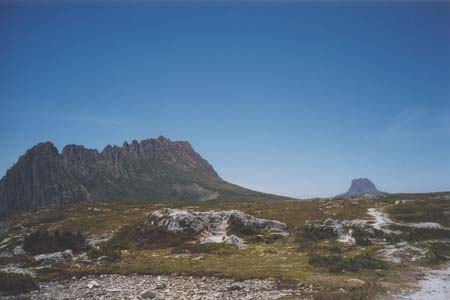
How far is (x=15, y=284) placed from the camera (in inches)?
959

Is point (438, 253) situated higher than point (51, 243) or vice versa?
point (51, 243)

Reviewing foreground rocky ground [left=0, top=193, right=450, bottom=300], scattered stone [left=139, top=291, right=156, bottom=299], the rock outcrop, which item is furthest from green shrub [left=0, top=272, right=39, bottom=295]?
the rock outcrop

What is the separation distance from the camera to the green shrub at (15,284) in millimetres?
23797

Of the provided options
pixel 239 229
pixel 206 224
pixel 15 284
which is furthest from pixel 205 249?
pixel 15 284

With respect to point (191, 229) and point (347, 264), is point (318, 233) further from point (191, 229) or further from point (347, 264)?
point (347, 264)

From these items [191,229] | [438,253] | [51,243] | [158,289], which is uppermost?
[191,229]

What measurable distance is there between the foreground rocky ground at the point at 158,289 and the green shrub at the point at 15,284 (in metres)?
0.88

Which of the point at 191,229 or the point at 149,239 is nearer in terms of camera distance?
the point at 149,239

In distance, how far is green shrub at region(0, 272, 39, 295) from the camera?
23.8 m

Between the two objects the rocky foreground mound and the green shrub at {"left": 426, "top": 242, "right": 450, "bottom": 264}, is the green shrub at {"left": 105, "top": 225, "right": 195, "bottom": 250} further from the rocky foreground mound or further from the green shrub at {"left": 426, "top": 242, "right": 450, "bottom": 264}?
the green shrub at {"left": 426, "top": 242, "right": 450, "bottom": 264}

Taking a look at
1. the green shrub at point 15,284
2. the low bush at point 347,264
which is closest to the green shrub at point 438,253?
the low bush at point 347,264

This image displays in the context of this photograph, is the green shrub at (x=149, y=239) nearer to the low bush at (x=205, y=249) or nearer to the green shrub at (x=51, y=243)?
the low bush at (x=205, y=249)

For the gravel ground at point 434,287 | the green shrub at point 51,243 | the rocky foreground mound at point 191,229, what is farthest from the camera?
the rocky foreground mound at point 191,229

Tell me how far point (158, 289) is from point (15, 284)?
10.8m
